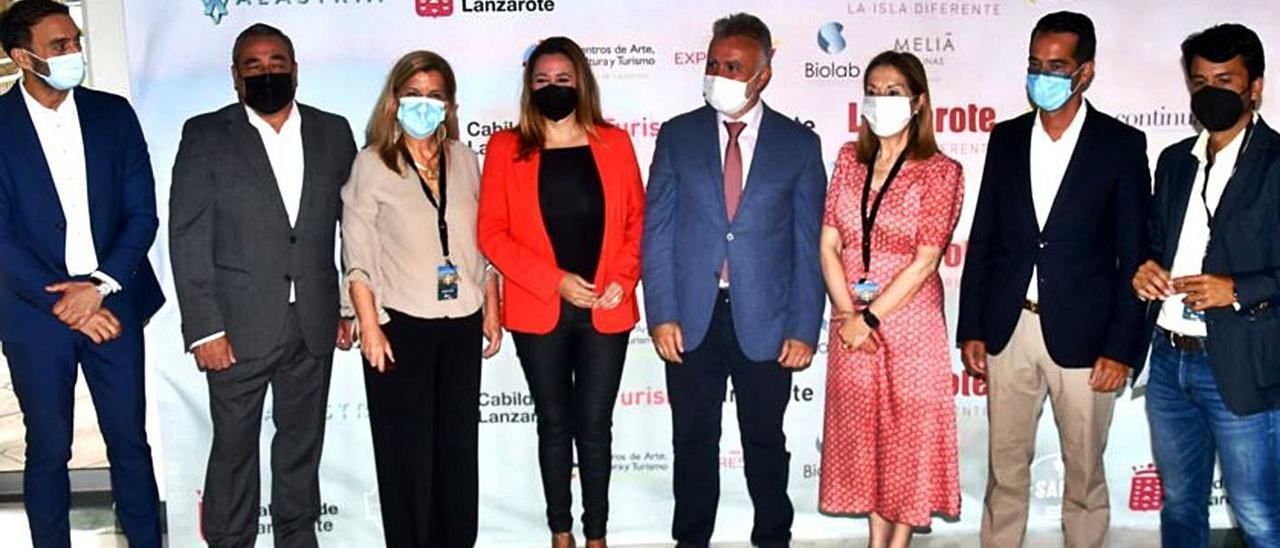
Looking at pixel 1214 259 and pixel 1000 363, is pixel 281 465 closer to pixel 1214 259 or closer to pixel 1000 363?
pixel 1000 363

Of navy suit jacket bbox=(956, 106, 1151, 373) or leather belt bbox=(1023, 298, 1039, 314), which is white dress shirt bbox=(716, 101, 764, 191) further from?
leather belt bbox=(1023, 298, 1039, 314)

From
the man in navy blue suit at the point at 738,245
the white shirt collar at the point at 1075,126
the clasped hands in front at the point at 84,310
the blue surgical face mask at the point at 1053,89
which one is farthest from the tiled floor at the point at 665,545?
the blue surgical face mask at the point at 1053,89

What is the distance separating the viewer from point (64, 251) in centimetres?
377

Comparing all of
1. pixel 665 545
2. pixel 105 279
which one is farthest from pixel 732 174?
pixel 105 279

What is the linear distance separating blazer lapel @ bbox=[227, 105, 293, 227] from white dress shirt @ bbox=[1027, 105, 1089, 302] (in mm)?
2243

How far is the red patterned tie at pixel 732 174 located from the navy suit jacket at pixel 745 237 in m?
0.02

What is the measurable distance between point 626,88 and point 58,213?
6.19ft

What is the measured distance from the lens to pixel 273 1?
14.1ft

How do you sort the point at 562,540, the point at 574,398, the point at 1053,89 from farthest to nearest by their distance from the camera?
the point at 562,540
the point at 574,398
the point at 1053,89

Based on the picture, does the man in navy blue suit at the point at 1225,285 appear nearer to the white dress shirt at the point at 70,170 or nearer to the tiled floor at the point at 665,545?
the tiled floor at the point at 665,545

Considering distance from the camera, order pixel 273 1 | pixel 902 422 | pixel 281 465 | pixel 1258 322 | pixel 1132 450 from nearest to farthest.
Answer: pixel 1258 322 → pixel 902 422 → pixel 281 465 → pixel 273 1 → pixel 1132 450

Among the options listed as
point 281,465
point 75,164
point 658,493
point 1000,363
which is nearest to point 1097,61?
point 1000,363

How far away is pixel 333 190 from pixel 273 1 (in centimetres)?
88

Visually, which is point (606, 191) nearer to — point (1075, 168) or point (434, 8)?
point (434, 8)
